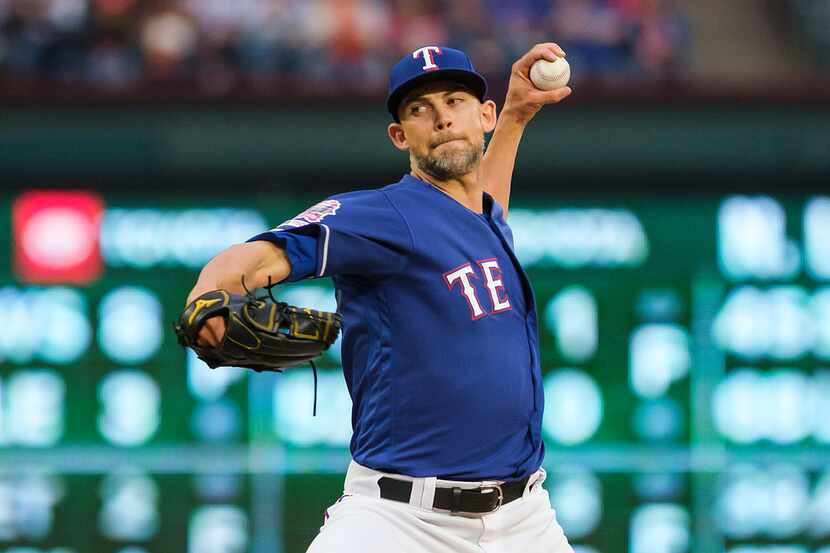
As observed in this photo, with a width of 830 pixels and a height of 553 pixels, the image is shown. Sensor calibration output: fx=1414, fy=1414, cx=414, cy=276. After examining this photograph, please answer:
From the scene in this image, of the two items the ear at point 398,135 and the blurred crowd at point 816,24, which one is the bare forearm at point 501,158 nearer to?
the ear at point 398,135

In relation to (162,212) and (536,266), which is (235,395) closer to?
(162,212)

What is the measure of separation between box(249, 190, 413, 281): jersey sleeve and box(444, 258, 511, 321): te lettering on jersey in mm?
151

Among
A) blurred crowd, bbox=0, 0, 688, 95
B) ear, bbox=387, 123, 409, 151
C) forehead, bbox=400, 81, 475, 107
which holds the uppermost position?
blurred crowd, bbox=0, 0, 688, 95

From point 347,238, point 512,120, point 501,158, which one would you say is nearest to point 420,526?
point 347,238

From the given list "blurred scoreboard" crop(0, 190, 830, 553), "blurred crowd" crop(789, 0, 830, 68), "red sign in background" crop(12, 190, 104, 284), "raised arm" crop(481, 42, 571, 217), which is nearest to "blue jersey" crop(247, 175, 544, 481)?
"raised arm" crop(481, 42, 571, 217)

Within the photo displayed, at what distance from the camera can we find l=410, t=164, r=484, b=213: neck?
3699 millimetres

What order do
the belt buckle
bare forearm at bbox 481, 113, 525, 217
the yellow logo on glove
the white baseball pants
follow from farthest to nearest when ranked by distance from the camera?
bare forearm at bbox 481, 113, 525, 217
the belt buckle
the white baseball pants
the yellow logo on glove

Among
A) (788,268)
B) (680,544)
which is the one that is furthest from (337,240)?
(788,268)

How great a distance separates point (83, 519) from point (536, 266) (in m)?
2.93

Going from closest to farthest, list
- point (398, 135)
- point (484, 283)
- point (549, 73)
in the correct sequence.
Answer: point (484, 283) < point (398, 135) < point (549, 73)

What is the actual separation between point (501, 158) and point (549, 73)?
34 centimetres

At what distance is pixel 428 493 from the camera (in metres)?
3.45

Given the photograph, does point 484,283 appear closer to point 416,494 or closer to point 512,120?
point 416,494

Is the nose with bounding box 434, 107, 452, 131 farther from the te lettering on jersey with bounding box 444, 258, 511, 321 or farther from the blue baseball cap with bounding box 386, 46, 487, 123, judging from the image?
the te lettering on jersey with bounding box 444, 258, 511, 321
